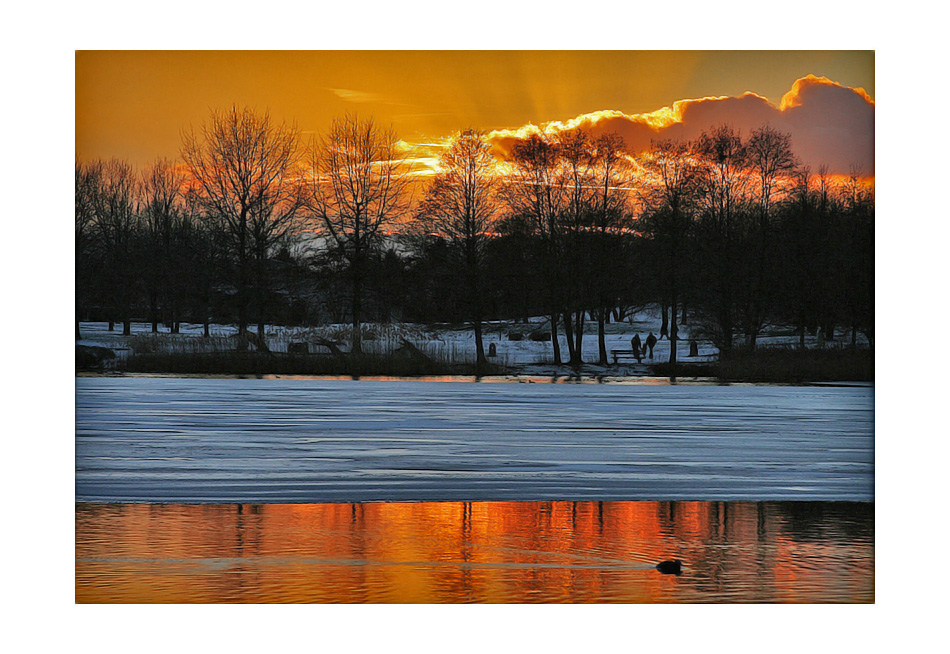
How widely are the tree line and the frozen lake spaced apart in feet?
18.5

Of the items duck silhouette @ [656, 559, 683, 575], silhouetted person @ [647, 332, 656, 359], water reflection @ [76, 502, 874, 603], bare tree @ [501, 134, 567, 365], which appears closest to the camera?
water reflection @ [76, 502, 874, 603]

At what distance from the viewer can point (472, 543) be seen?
710 cm

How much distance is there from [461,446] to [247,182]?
1463cm

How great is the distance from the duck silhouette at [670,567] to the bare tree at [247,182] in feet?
43.6

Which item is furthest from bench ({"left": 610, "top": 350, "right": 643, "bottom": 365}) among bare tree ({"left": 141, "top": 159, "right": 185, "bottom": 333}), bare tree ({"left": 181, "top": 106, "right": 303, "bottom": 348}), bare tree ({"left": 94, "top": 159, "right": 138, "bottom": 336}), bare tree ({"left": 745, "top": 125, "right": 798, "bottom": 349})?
bare tree ({"left": 94, "top": 159, "right": 138, "bottom": 336})

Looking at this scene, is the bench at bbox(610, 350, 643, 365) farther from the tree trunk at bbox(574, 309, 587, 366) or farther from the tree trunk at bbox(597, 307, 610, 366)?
the tree trunk at bbox(574, 309, 587, 366)

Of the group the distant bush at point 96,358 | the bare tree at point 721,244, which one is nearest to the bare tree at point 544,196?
the bare tree at point 721,244

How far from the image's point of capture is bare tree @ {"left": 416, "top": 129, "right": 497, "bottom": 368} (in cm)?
2328

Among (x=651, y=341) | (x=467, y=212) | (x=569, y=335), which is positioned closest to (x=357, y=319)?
(x=467, y=212)

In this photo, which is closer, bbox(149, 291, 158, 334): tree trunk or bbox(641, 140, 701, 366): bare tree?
bbox(149, 291, 158, 334): tree trunk

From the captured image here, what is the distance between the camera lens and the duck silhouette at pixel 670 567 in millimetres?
6348

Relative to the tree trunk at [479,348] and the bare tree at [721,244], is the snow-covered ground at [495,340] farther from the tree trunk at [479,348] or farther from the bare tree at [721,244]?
the bare tree at [721,244]

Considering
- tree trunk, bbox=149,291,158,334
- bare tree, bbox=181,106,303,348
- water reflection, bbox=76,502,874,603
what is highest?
bare tree, bbox=181,106,303,348

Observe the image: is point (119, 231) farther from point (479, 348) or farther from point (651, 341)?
point (651, 341)
